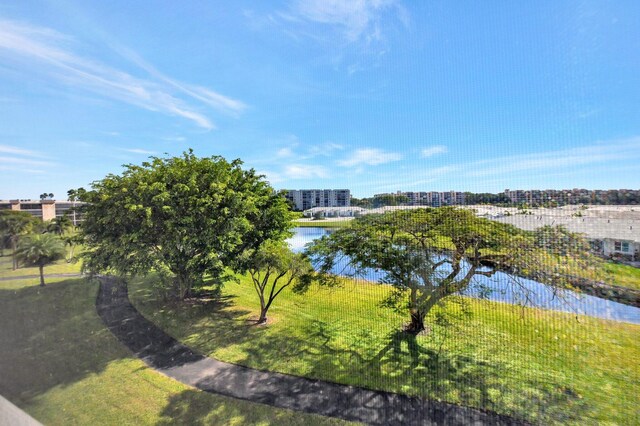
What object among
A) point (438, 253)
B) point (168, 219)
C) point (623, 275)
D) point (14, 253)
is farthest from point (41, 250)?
point (623, 275)

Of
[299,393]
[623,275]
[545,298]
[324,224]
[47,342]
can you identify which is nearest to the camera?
[623,275]

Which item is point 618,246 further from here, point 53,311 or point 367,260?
point 53,311

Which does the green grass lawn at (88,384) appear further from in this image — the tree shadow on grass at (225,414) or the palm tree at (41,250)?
the palm tree at (41,250)

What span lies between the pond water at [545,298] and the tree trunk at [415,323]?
58 centimetres

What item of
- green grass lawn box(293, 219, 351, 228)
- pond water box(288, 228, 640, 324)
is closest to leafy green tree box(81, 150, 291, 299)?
green grass lawn box(293, 219, 351, 228)

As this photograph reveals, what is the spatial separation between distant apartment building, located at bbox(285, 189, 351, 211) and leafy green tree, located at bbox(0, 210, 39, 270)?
5.02 meters

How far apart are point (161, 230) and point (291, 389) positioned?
2.80 m

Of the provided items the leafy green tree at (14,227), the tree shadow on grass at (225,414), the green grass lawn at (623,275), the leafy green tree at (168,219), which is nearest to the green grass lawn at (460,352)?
the green grass lawn at (623,275)

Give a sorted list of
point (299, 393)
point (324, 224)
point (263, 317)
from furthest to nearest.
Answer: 1. point (324, 224)
2. point (263, 317)
3. point (299, 393)

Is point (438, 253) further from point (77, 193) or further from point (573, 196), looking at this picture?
point (77, 193)

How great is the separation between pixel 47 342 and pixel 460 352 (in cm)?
495

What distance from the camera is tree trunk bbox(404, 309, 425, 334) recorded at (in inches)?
105

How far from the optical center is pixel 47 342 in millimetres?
2922

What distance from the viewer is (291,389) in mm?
2201
